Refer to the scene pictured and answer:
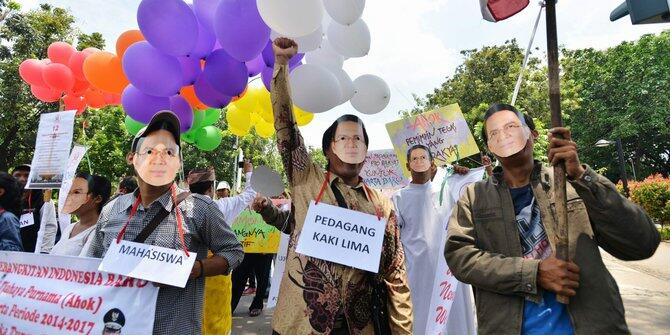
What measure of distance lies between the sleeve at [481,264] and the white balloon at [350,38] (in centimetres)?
224

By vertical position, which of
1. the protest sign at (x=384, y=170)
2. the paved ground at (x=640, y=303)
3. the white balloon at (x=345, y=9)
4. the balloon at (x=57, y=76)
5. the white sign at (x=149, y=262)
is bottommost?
the paved ground at (x=640, y=303)

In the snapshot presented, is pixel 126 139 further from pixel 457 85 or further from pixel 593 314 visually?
pixel 593 314

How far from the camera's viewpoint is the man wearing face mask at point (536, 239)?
5.19 ft

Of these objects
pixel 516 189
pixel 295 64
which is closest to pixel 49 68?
pixel 295 64

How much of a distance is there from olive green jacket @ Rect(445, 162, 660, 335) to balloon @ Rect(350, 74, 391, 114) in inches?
96.8

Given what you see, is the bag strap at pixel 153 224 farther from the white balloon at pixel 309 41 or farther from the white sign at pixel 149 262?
the white balloon at pixel 309 41

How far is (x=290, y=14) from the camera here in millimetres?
2775

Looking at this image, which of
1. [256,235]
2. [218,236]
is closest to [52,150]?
[218,236]

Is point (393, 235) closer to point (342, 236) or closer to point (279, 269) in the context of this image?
point (342, 236)

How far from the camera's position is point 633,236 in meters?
1.59

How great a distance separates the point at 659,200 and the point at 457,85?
9.19 meters

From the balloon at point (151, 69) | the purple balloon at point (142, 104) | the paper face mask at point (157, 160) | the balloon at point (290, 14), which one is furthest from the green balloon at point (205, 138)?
the paper face mask at point (157, 160)

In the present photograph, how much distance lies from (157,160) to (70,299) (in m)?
0.74

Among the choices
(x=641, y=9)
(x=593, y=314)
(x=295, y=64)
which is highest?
(x=295, y=64)
